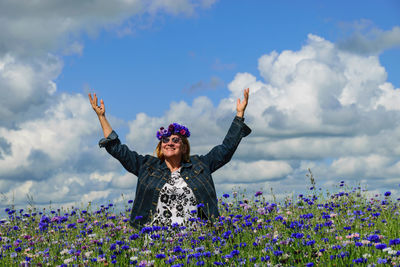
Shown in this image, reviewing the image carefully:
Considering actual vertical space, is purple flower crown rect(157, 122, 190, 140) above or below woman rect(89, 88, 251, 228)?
above

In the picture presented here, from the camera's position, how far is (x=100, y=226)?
9.06 m

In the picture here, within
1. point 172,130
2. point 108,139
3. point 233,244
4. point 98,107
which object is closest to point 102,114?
point 98,107

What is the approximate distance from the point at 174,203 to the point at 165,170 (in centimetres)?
65

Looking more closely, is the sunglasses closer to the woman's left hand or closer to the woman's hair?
the woman's hair

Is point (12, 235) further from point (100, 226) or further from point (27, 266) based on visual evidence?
point (27, 266)

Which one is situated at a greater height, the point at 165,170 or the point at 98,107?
the point at 98,107

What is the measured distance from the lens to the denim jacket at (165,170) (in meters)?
7.89

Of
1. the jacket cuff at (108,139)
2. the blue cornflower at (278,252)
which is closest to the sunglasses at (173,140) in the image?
the jacket cuff at (108,139)

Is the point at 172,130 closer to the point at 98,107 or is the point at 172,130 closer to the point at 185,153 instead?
the point at 185,153

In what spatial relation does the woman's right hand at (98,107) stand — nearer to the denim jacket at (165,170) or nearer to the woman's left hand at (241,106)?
the denim jacket at (165,170)

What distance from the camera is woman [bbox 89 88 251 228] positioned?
778cm

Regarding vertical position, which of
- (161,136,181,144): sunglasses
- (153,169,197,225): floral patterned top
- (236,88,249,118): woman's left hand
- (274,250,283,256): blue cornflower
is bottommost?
(274,250,283,256): blue cornflower

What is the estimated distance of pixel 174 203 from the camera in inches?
305

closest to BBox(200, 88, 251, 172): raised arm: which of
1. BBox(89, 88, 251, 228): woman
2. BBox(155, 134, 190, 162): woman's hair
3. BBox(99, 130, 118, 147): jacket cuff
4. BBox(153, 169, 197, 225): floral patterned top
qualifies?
BBox(89, 88, 251, 228): woman
